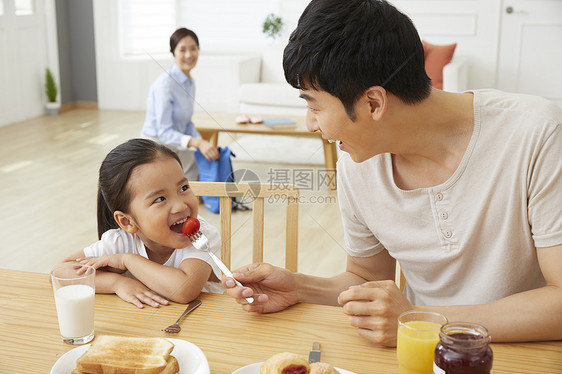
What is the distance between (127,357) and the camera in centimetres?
86

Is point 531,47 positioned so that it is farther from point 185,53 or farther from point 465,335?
point 465,335

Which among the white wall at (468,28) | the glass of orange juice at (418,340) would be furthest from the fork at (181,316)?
the white wall at (468,28)

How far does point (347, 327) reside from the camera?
1.01 m

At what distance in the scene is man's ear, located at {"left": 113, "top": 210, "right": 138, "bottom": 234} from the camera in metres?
1.29

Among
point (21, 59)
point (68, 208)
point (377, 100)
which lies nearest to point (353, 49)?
point (377, 100)

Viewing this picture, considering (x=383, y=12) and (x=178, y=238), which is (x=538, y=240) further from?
(x=178, y=238)

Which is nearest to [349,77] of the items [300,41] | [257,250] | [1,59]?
[300,41]

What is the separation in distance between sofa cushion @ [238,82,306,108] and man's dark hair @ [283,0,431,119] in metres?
3.62

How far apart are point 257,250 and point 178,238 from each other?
20cm

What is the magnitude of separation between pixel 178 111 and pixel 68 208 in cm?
78

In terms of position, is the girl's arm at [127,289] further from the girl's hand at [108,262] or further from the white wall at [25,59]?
the white wall at [25,59]

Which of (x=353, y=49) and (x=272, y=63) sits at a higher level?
(x=353, y=49)

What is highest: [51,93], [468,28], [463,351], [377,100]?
[468,28]

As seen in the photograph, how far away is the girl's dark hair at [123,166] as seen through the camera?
50.4 inches
